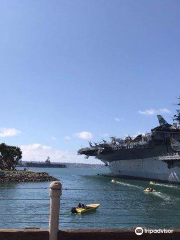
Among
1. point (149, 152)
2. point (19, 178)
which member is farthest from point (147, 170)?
point (19, 178)

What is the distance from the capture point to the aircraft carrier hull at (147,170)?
219 ft

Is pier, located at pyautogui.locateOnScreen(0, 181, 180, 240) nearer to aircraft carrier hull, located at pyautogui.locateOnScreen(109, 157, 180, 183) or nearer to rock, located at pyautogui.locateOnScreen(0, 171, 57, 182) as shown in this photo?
aircraft carrier hull, located at pyautogui.locateOnScreen(109, 157, 180, 183)

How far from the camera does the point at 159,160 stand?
7044 centimetres

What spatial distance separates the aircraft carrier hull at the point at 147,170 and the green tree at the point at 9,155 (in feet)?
106

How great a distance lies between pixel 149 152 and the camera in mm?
72250

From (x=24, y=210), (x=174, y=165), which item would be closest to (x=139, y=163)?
(x=174, y=165)

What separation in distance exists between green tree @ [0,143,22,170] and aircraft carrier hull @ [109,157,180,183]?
32.2m

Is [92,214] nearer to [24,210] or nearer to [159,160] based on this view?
[24,210]

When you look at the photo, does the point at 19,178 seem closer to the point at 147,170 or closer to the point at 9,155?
the point at 9,155

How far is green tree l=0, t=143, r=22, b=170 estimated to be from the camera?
300 feet

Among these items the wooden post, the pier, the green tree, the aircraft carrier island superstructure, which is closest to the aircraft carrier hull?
the aircraft carrier island superstructure

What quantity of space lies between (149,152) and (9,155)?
45.6 meters
